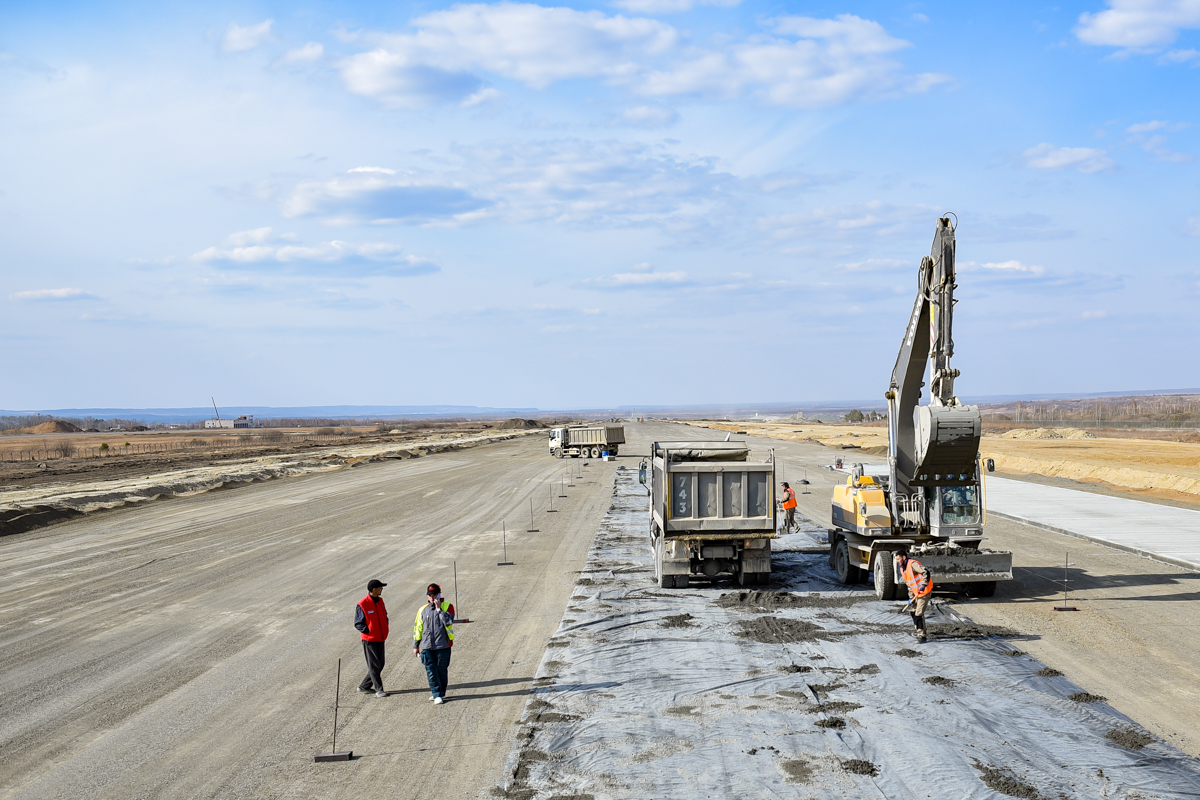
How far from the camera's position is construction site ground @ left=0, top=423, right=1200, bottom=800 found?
895 centimetres

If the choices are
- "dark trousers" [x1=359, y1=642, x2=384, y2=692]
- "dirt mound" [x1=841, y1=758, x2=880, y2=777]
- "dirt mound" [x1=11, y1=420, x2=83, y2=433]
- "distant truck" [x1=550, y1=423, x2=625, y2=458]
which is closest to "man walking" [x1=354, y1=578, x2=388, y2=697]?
"dark trousers" [x1=359, y1=642, x2=384, y2=692]

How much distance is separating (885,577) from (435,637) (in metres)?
9.71

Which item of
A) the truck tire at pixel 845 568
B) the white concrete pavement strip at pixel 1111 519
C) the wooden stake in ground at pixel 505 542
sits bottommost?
the wooden stake in ground at pixel 505 542

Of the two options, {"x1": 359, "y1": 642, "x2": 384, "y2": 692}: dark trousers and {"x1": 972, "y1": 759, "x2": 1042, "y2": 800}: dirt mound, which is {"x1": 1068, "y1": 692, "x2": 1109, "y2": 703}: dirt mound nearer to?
{"x1": 972, "y1": 759, "x2": 1042, "y2": 800}: dirt mound

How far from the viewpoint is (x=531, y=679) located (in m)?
12.1

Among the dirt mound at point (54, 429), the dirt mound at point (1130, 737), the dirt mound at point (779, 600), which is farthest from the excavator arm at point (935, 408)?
the dirt mound at point (54, 429)

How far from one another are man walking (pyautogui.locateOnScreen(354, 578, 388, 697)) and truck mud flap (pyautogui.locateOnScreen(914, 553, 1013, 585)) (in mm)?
10397

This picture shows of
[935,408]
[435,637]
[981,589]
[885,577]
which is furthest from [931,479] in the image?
[435,637]

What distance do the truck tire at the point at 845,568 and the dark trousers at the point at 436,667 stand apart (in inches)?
398

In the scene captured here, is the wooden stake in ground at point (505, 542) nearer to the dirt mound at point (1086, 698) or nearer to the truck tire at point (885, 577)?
the truck tire at point (885, 577)

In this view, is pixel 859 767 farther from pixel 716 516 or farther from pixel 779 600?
pixel 716 516

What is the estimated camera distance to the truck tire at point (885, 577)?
16.4 metres

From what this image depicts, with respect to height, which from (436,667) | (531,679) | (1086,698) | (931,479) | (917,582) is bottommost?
(531,679)

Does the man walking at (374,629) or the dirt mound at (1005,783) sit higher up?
the man walking at (374,629)
